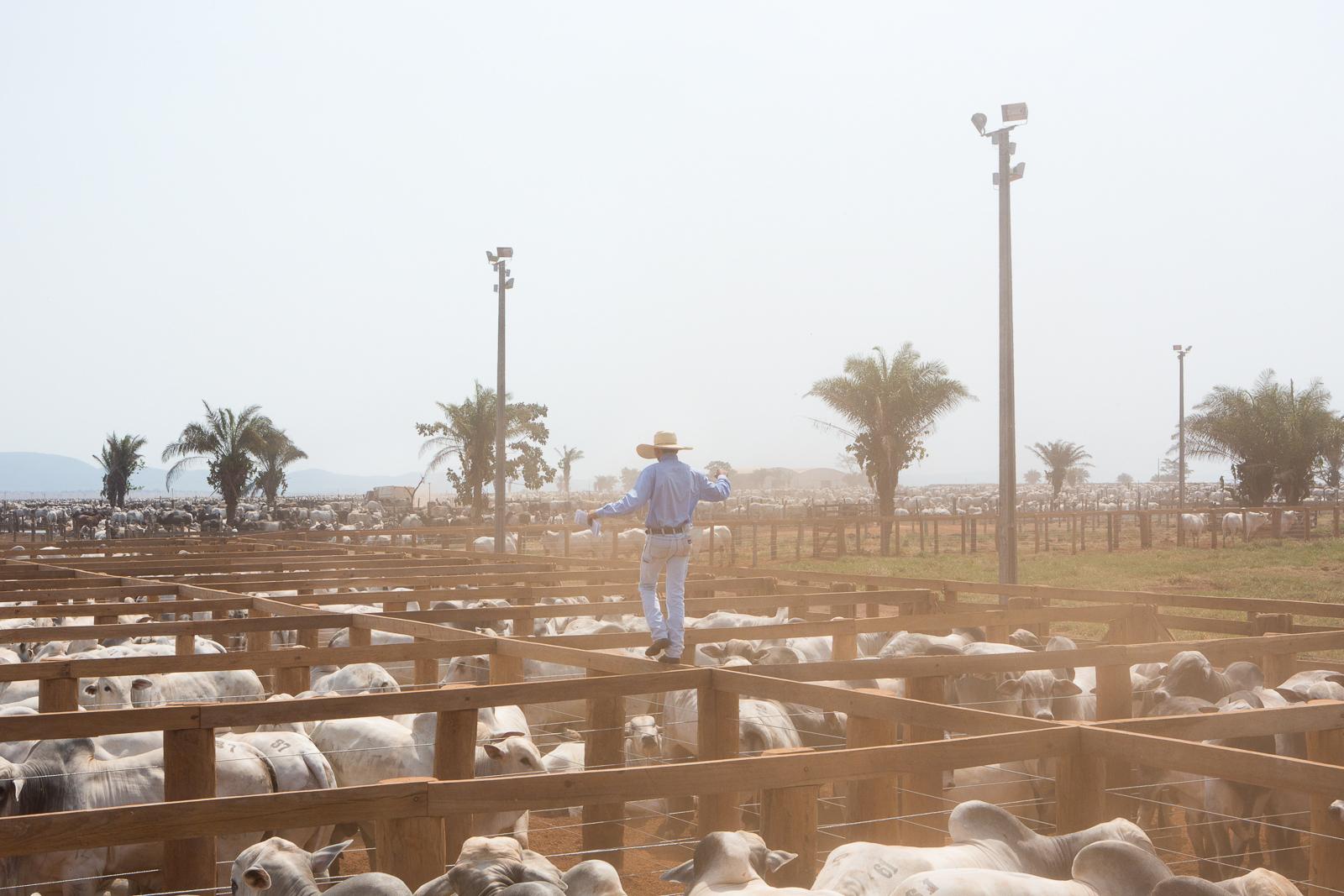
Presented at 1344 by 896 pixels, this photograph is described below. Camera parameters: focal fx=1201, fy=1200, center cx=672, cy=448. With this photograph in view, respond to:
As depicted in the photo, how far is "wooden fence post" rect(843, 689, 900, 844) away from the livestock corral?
0.02 meters

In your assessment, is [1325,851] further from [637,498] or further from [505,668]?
[505,668]

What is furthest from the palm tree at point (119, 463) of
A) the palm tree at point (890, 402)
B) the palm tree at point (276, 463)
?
the palm tree at point (890, 402)

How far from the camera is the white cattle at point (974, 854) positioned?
4070mm

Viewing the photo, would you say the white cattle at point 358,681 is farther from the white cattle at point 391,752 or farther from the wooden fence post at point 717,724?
the wooden fence post at point 717,724

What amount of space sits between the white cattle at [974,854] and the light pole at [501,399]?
946 inches

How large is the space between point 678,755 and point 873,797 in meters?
4.00

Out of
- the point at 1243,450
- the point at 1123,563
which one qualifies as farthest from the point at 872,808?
the point at 1243,450

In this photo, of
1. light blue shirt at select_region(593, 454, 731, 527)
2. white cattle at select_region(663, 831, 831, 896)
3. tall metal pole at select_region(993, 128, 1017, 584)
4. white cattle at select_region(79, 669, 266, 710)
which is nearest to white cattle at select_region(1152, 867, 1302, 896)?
white cattle at select_region(663, 831, 831, 896)

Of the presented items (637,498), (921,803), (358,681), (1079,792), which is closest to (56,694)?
(358,681)

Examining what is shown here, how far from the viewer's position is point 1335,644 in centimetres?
884

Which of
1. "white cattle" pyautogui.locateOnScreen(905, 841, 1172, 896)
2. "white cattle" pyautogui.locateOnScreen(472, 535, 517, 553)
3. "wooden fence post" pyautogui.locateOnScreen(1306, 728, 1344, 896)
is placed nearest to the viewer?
"white cattle" pyautogui.locateOnScreen(905, 841, 1172, 896)

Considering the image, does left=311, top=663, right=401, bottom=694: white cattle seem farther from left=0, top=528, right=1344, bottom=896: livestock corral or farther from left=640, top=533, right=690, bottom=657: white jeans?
left=640, top=533, right=690, bottom=657: white jeans

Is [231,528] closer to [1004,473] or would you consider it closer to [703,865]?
[1004,473]

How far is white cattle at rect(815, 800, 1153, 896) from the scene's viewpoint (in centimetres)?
407
